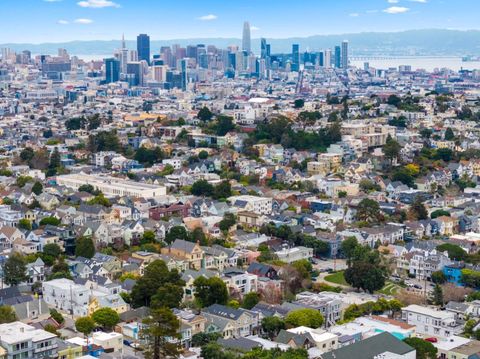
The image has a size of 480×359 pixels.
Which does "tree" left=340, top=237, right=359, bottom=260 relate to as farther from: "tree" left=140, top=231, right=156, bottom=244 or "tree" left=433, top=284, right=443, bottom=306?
"tree" left=140, top=231, right=156, bottom=244

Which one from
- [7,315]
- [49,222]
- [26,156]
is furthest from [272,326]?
[26,156]

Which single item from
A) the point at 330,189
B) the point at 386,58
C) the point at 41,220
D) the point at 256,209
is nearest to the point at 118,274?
the point at 41,220

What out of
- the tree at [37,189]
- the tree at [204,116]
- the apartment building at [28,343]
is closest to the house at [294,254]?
the apartment building at [28,343]

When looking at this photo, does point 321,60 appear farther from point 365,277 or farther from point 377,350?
point 377,350

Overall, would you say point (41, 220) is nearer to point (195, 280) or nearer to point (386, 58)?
point (195, 280)

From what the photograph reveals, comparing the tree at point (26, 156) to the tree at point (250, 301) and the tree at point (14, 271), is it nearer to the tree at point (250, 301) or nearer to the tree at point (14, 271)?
the tree at point (14, 271)

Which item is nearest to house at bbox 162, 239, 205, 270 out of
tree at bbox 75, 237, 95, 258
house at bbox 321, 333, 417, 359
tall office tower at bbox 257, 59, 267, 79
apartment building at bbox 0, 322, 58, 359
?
tree at bbox 75, 237, 95, 258
